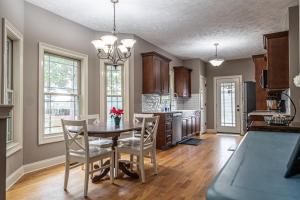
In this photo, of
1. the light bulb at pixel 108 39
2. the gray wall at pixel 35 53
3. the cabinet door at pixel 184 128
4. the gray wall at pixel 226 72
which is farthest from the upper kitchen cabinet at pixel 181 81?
the light bulb at pixel 108 39

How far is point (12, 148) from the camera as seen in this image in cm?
306

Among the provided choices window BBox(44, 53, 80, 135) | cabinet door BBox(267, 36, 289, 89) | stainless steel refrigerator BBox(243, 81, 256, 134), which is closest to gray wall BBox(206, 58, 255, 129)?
stainless steel refrigerator BBox(243, 81, 256, 134)

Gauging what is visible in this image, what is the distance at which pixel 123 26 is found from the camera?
4.58 meters

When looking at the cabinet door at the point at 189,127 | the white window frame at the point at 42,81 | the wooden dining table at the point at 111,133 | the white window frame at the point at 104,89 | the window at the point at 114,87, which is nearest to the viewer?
the wooden dining table at the point at 111,133

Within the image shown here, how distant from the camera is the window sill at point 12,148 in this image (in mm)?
2947

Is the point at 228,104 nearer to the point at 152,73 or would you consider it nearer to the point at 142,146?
the point at 152,73

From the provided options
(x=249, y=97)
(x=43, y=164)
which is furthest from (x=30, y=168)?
(x=249, y=97)

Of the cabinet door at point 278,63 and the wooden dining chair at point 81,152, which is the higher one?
the cabinet door at point 278,63

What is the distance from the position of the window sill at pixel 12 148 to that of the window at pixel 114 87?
2017mm

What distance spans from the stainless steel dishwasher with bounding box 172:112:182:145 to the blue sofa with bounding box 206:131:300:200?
413cm

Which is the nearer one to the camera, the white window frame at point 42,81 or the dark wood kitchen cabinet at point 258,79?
the white window frame at point 42,81

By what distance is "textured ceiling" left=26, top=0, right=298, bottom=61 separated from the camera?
11.7 feet

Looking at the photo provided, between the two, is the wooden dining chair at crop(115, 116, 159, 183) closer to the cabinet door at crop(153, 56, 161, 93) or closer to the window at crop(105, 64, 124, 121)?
the window at crop(105, 64, 124, 121)

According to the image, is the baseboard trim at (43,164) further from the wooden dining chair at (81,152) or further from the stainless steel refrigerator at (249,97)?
the stainless steel refrigerator at (249,97)
